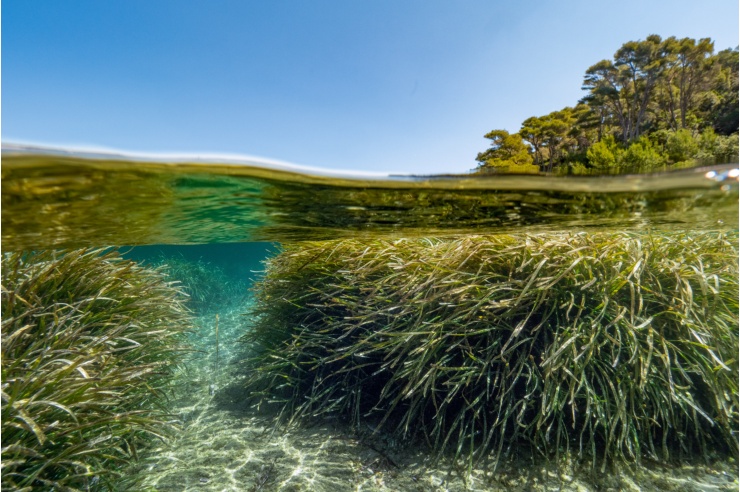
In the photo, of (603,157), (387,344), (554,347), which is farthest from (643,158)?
(387,344)

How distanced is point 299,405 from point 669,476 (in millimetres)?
3493

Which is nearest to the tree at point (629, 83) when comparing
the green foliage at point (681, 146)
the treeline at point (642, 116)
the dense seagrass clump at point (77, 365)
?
the treeline at point (642, 116)

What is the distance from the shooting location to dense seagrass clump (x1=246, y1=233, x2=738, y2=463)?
113 inches

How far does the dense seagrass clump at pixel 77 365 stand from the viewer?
88.8 inches

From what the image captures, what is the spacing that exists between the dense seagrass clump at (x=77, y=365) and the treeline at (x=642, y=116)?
17.4 ft

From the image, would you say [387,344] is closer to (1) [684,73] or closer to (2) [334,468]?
(2) [334,468]

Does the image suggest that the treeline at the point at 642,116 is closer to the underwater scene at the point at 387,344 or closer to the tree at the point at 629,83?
the tree at the point at 629,83

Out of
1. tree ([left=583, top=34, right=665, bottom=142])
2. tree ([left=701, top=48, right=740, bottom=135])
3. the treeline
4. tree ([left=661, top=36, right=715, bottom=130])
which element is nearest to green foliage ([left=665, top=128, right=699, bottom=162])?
the treeline

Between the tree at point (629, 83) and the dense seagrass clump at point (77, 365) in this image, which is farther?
the tree at point (629, 83)

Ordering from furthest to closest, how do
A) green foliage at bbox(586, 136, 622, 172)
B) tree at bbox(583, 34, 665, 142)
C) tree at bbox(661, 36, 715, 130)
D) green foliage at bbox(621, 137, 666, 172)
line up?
tree at bbox(583, 34, 665, 142) < tree at bbox(661, 36, 715, 130) < green foliage at bbox(586, 136, 622, 172) < green foliage at bbox(621, 137, 666, 172)

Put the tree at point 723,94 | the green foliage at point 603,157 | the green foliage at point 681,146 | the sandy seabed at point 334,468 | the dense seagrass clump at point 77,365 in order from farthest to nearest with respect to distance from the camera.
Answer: the tree at point 723,94
the green foliage at point 603,157
the green foliage at point 681,146
the sandy seabed at point 334,468
the dense seagrass clump at point 77,365

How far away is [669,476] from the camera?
2.74 m

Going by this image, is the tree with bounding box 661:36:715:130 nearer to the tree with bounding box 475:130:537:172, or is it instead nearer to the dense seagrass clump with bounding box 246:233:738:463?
the tree with bounding box 475:130:537:172

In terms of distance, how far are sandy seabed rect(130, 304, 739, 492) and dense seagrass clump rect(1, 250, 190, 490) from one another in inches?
17.4
